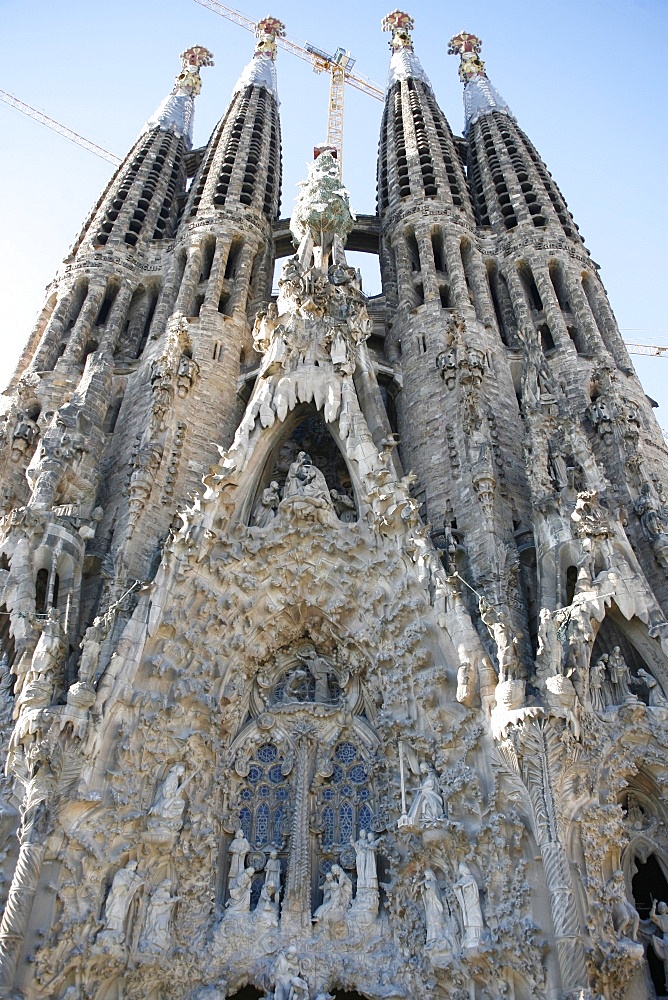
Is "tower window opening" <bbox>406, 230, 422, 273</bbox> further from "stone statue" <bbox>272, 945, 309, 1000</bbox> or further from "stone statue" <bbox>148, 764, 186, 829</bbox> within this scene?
"stone statue" <bbox>272, 945, 309, 1000</bbox>

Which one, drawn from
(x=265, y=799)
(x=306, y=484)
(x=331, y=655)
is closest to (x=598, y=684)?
(x=331, y=655)

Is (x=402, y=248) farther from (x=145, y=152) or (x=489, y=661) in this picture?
(x=489, y=661)

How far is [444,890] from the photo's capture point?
953cm

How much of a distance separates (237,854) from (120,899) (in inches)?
67.1

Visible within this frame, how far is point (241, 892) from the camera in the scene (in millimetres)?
10320

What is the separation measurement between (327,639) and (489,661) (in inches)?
111

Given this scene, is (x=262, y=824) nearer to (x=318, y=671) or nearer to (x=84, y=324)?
(x=318, y=671)

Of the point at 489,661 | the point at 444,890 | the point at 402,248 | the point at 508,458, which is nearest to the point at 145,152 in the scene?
the point at 402,248

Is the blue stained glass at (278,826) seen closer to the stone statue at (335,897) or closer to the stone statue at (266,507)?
the stone statue at (335,897)

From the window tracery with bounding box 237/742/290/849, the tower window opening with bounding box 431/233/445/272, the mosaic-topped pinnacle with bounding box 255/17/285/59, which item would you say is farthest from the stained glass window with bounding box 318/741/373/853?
the mosaic-topped pinnacle with bounding box 255/17/285/59

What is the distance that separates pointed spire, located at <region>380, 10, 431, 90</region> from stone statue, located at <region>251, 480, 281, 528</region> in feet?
67.3

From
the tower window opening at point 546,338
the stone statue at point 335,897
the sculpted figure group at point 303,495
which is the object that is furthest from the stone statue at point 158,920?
the tower window opening at point 546,338

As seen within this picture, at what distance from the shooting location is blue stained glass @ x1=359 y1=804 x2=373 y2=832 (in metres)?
11.0

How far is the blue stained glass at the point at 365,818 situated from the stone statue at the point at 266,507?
411cm
